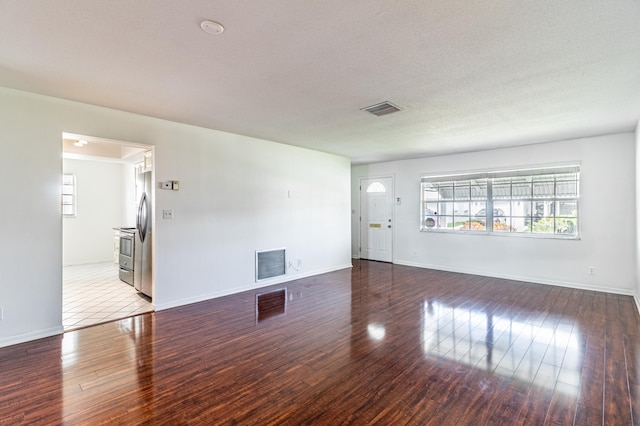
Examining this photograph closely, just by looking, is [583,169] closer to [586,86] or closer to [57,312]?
→ [586,86]

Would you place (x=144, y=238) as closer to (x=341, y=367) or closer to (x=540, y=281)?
(x=341, y=367)

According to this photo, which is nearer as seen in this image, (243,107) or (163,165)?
(243,107)

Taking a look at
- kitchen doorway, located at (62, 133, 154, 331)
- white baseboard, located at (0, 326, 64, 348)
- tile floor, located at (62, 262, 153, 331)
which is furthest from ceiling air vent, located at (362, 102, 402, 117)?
white baseboard, located at (0, 326, 64, 348)

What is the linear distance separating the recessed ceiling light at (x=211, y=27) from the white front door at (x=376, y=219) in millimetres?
6088

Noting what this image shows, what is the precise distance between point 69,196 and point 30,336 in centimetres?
542

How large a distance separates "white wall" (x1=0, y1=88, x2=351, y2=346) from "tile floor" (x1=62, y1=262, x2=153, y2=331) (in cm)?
42

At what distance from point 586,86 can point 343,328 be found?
11.3 ft

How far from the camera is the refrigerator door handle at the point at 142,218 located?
4.61 m

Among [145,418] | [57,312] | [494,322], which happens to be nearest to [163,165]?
[57,312]

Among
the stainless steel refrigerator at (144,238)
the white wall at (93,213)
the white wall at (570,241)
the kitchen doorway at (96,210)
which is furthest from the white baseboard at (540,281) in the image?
the white wall at (93,213)

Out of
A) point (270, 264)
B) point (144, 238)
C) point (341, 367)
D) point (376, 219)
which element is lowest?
point (341, 367)

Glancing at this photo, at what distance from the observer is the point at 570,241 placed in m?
5.28

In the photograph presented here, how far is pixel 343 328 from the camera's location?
11.5ft

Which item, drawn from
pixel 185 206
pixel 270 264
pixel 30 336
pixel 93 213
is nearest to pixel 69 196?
pixel 93 213
